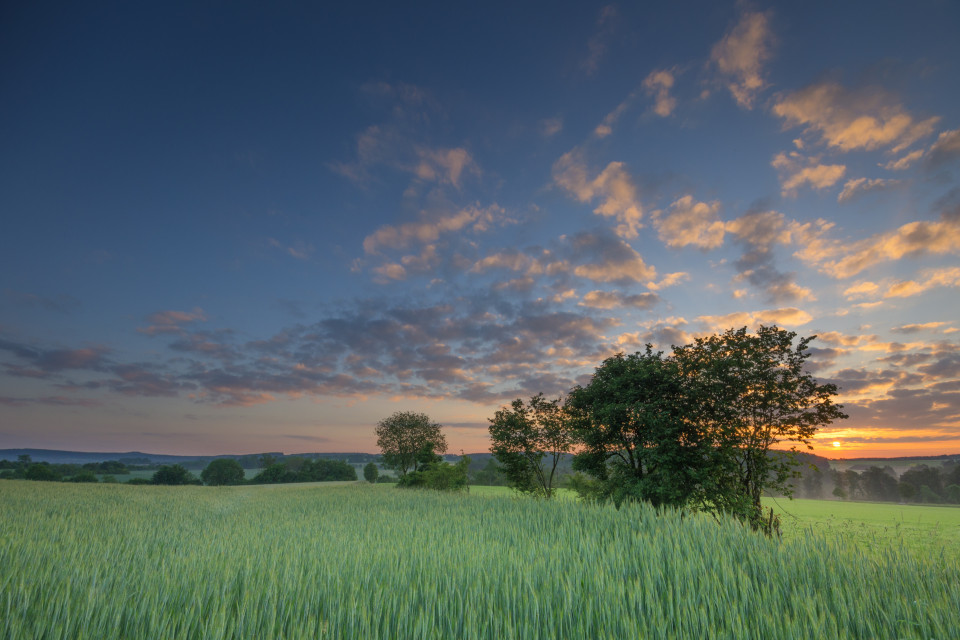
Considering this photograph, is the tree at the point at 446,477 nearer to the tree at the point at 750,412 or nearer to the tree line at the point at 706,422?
the tree line at the point at 706,422

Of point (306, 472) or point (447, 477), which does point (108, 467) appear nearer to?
point (306, 472)

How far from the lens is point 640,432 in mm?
30047

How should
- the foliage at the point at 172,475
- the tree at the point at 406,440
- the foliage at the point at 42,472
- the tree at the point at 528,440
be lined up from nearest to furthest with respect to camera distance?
the tree at the point at 528,440, the tree at the point at 406,440, the foliage at the point at 42,472, the foliage at the point at 172,475

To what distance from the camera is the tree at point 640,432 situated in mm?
27469

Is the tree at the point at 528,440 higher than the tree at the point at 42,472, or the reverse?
the tree at the point at 528,440

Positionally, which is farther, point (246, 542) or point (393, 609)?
point (246, 542)

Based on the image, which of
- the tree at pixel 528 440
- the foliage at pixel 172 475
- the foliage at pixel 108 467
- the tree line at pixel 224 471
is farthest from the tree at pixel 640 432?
the foliage at pixel 108 467

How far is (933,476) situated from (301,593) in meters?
197

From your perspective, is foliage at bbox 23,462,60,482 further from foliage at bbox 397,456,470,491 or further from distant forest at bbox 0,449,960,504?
foliage at bbox 397,456,470,491

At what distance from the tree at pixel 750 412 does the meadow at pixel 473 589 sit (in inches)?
858

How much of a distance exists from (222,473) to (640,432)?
126142 millimetres

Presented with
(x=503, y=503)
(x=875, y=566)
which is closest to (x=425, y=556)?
(x=875, y=566)

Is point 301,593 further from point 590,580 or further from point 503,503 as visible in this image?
point 503,503

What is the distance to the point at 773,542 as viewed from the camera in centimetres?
782
